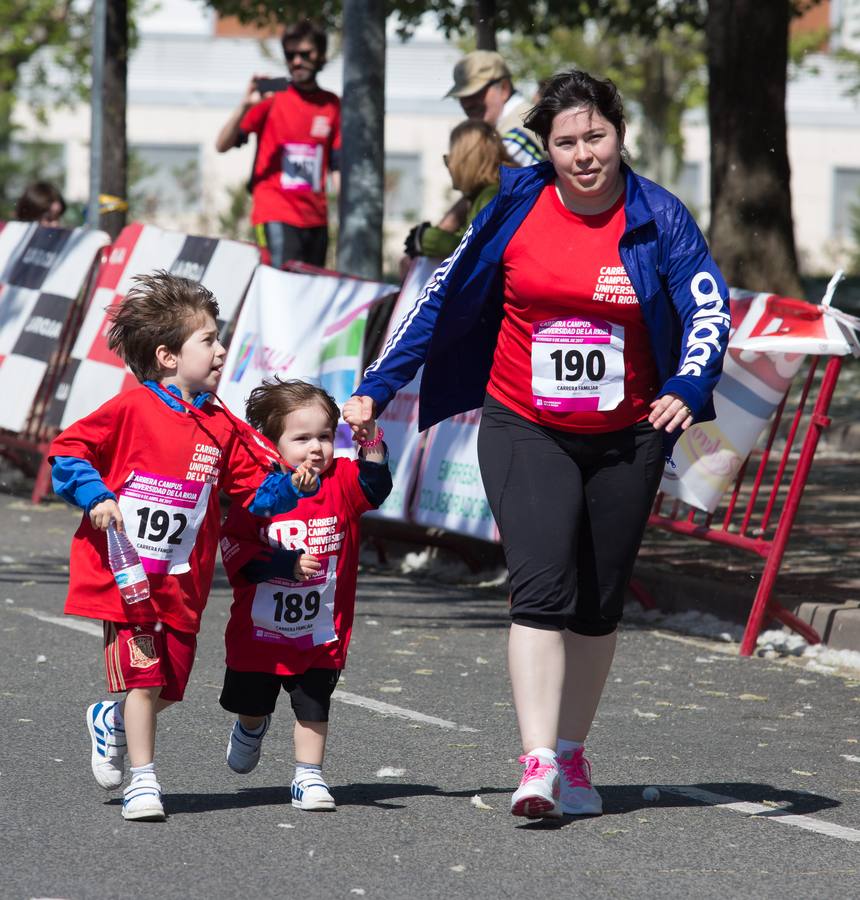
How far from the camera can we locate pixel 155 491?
4691mm

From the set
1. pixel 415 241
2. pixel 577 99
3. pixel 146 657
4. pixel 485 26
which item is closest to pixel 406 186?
pixel 485 26

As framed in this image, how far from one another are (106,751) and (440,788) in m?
0.97

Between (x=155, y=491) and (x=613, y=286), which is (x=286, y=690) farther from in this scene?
(x=613, y=286)

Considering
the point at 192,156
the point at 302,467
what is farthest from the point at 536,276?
the point at 192,156

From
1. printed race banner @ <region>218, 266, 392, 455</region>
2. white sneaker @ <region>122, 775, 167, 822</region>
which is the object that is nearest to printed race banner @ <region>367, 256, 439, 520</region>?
printed race banner @ <region>218, 266, 392, 455</region>

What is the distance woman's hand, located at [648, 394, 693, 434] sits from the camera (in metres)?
4.62

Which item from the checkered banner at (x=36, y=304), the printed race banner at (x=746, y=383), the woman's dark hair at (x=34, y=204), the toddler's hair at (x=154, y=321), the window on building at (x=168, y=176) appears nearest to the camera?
the toddler's hair at (x=154, y=321)

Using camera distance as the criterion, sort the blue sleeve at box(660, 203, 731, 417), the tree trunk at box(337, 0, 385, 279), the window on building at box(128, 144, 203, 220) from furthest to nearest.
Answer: the window on building at box(128, 144, 203, 220), the tree trunk at box(337, 0, 385, 279), the blue sleeve at box(660, 203, 731, 417)

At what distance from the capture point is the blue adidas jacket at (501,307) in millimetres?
4781

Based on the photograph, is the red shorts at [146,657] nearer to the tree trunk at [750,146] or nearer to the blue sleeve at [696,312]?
the blue sleeve at [696,312]

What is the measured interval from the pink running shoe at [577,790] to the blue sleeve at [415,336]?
3.61ft

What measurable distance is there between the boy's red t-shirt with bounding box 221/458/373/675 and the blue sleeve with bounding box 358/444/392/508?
50 mm

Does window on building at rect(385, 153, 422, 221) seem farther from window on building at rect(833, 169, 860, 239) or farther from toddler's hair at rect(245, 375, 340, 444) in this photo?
toddler's hair at rect(245, 375, 340, 444)

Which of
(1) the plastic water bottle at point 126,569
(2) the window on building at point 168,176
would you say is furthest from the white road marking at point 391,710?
(2) the window on building at point 168,176
